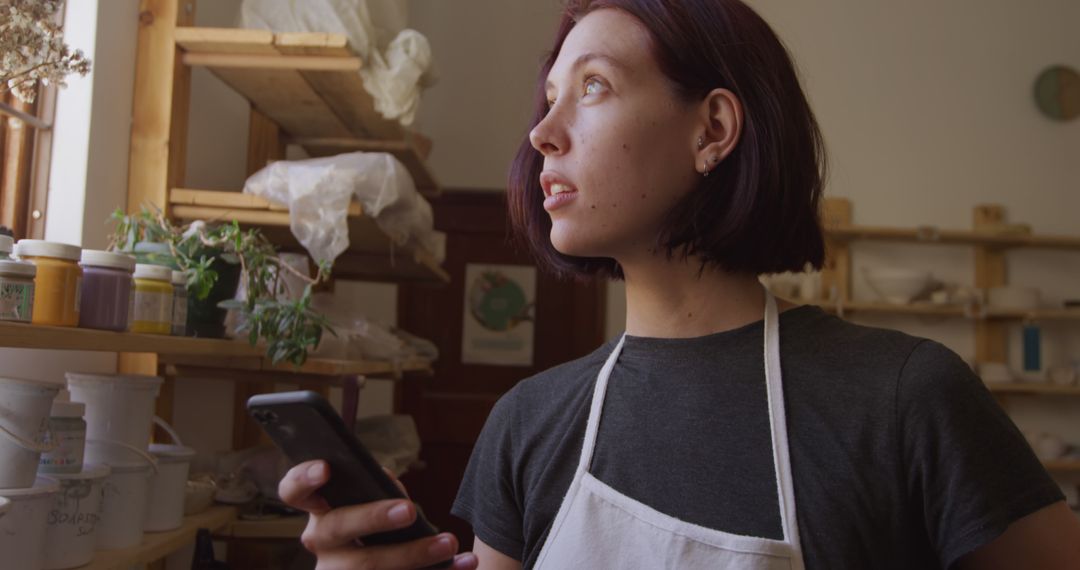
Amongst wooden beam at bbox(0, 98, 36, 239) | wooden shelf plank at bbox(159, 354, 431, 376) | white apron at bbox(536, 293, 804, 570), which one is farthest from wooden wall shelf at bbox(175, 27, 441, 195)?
white apron at bbox(536, 293, 804, 570)

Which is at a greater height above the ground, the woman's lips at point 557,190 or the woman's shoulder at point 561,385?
the woman's lips at point 557,190

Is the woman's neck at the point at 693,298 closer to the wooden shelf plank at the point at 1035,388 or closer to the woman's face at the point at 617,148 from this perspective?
the woman's face at the point at 617,148

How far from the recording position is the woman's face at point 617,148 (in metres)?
0.97

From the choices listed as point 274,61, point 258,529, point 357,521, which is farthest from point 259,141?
point 357,521

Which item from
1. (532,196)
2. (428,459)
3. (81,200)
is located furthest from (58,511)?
(428,459)

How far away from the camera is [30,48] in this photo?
128cm

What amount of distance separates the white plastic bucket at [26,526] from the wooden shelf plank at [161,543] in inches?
6.3

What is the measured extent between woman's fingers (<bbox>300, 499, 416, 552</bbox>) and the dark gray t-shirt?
0.24 meters

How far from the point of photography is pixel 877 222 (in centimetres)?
443

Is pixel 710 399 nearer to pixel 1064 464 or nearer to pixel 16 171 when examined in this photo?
pixel 16 171

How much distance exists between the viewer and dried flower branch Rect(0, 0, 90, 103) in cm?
126

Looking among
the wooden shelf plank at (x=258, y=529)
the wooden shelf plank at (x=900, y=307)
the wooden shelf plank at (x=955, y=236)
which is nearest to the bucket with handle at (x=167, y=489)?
the wooden shelf plank at (x=258, y=529)

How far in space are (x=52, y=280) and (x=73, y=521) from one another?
1.25 ft

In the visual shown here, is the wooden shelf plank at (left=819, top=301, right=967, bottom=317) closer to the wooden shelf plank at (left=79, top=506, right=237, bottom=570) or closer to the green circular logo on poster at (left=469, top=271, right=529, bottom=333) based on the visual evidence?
the green circular logo on poster at (left=469, top=271, right=529, bottom=333)
